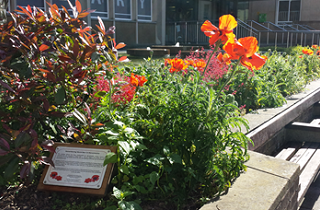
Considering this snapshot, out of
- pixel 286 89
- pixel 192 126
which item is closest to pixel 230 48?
pixel 192 126

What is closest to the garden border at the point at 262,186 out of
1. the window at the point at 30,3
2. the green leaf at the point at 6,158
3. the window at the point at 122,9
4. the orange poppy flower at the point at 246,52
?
the orange poppy flower at the point at 246,52

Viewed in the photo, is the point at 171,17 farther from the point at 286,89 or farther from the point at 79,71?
the point at 79,71

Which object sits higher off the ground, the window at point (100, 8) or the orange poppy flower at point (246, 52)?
the window at point (100, 8)

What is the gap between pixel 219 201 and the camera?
1.86 metres

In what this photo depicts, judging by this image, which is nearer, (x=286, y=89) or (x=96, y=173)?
(x=96, y=173)

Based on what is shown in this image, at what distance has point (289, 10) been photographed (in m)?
23.8

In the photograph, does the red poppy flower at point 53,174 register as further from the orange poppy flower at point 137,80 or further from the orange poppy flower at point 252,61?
the orange poppy flower at point 252,61

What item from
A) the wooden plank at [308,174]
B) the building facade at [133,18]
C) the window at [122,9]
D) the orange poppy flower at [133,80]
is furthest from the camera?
the window at [122,9]

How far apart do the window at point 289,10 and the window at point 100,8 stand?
56.9ft

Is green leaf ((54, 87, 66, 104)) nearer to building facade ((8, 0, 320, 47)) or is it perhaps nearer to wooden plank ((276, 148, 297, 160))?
wooden plank ((276, 148, 297, 160))

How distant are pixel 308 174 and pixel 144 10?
12.8 metres

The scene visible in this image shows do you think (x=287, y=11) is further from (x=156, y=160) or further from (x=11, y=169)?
(x=11, y=169)

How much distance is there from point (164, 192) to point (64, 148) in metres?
0.78

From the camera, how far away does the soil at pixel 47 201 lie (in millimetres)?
1871
